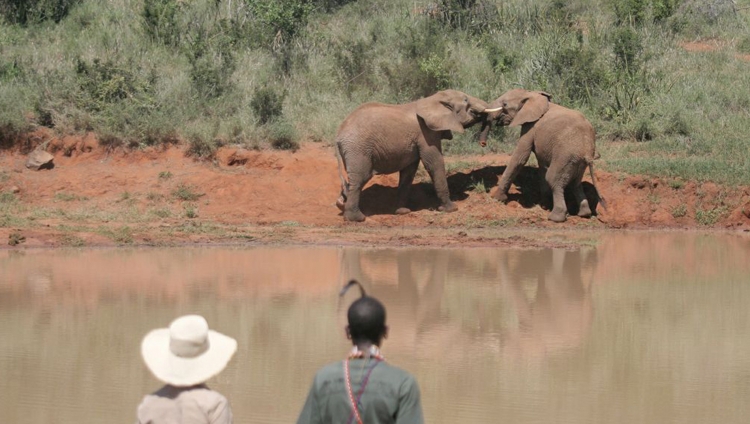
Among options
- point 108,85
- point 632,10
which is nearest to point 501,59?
point 632,10

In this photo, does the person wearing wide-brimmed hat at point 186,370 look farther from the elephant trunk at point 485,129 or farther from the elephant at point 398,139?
the elephant trunk at point 485,129

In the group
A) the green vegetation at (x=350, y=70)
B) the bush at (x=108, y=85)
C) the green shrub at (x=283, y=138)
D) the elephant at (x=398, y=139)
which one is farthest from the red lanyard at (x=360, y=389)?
the bush at (x=108, y=85)

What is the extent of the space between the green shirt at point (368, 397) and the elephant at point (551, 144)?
1338cm

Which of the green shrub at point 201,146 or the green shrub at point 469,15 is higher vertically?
the green shrub at point 469,15

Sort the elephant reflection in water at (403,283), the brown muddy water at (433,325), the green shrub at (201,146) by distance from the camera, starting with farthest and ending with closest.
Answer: the green shrub at (201,146), the elephant reflection in water at (403,283), the brown muddy water at (433,325)

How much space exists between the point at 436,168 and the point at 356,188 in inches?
47.2

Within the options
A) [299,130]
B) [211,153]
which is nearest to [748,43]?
[299,130]

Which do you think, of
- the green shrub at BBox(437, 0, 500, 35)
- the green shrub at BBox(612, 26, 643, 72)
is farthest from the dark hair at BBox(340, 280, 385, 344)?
the green shrub at BBox(437, 0, 500, 35)

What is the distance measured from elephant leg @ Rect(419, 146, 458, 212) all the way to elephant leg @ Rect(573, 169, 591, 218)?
1833 millimetres

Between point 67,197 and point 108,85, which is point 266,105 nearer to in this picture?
point 108,85

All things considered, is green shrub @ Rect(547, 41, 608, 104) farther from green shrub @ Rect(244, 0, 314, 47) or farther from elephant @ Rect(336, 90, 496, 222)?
green shrub @ Rect(244, 0, 314, 47)

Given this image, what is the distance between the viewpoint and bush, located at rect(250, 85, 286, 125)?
68.2 ft

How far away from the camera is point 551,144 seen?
17672 millimetres

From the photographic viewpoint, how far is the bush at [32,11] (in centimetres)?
2656
